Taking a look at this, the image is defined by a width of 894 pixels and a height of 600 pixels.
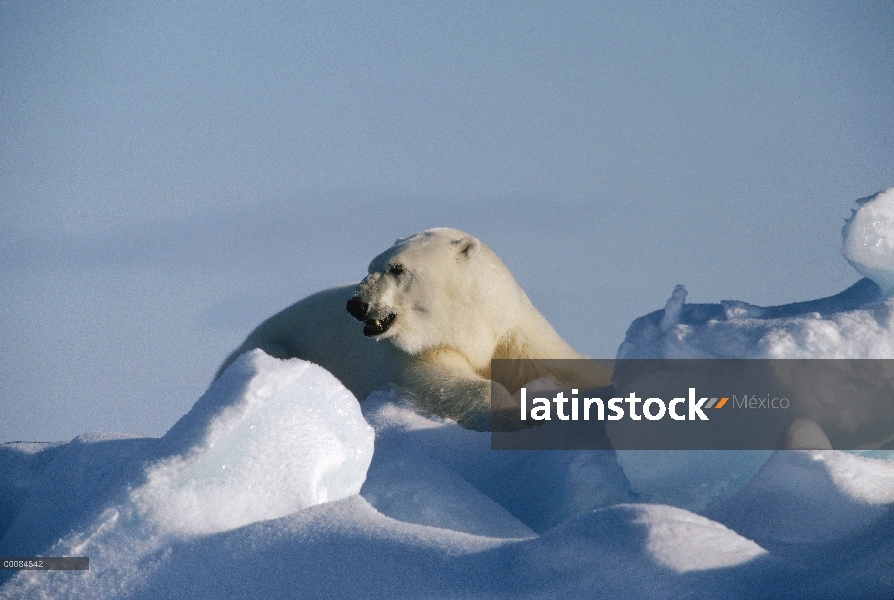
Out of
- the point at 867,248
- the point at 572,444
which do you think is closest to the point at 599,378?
the point at 572,444

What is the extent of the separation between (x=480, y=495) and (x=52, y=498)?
5.55 feet

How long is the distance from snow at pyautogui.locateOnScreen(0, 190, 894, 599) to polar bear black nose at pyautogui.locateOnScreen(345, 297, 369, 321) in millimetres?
1379

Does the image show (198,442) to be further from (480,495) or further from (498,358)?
(498,358)

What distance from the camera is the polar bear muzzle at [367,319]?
5508 millimetres

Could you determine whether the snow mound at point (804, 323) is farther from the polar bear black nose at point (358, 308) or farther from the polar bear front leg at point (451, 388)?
the polar bear black nose at point (358, 308)

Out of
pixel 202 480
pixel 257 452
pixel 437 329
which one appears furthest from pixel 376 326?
pixel 202 480

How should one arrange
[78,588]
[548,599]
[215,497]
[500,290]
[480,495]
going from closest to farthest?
[548,599] < [78,588] < [215,497] < [480,495] < [500,290]

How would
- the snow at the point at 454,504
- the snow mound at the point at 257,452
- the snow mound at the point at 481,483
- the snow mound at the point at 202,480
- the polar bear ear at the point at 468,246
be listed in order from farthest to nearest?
1. the polar bear ear at the point at 468,246
2. the snow mound at the point at 481,483
3. the snow mound at the point at 257,452
4. the snow mound at the point at 202,480
5. the snow at the point at 454,504

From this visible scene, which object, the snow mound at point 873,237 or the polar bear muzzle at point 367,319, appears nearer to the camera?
the snow mound at point 873,237

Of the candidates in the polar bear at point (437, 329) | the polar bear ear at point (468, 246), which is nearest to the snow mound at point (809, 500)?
the polar bear at point (437, 329)

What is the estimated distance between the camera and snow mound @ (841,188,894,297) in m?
4.03

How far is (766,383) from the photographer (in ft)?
11.5

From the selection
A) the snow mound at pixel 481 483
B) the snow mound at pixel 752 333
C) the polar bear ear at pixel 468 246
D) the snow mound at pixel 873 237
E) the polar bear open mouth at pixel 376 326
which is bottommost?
the snow mound at pixel 481 483

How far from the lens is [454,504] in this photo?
3.55 metres
